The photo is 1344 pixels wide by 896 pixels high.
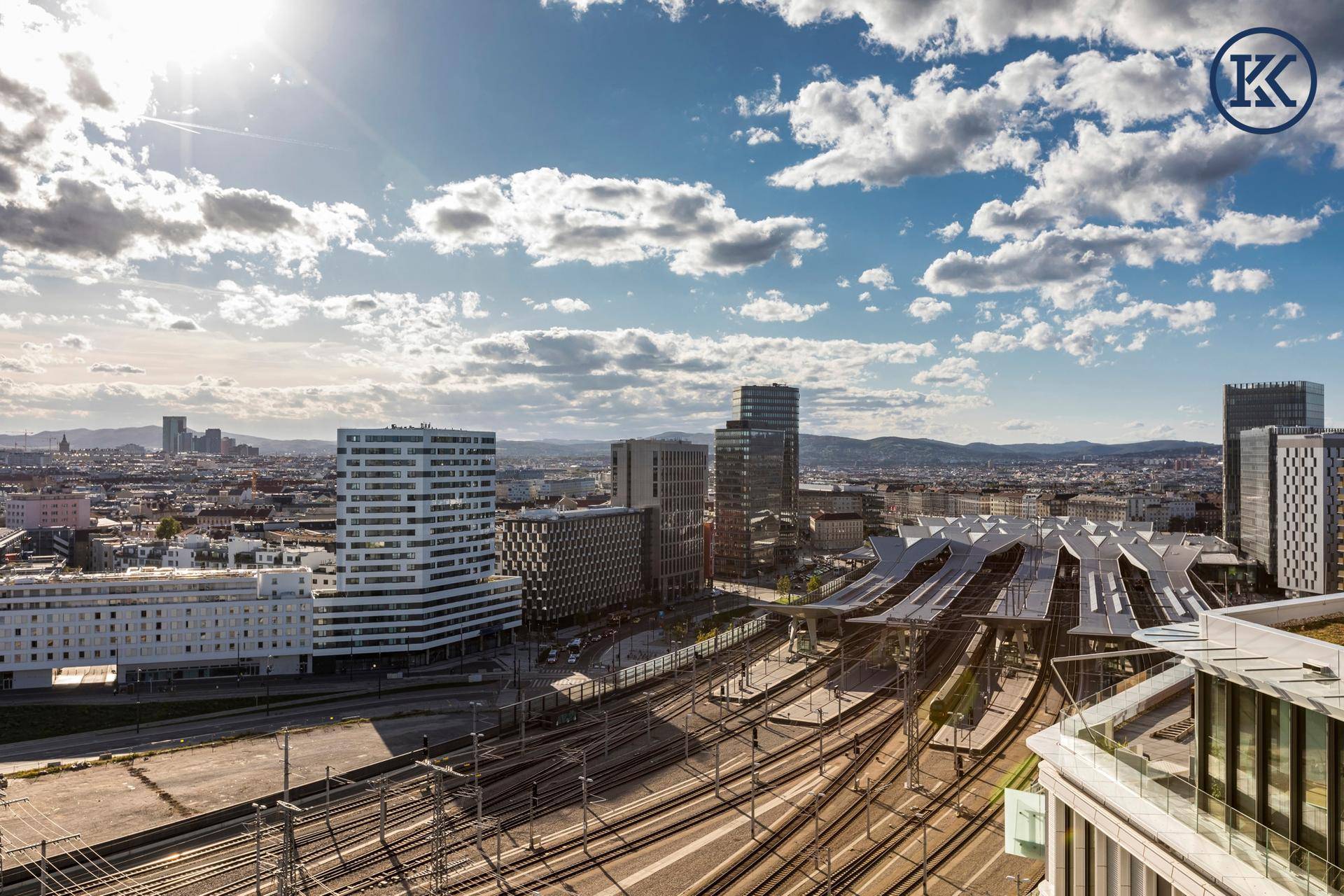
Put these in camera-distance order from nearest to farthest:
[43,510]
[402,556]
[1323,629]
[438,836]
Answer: [1323,629] → [438,836] → [402,556] → [43,510]

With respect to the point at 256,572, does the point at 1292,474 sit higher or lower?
higher

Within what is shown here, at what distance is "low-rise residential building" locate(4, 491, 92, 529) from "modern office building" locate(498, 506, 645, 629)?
116 meters

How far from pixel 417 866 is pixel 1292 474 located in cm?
10961

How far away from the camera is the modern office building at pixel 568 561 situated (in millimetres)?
98188

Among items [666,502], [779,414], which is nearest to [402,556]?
[666,502]

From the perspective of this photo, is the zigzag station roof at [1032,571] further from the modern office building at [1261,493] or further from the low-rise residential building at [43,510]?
the low-rise residential building at [43,510]

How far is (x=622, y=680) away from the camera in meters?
64.3

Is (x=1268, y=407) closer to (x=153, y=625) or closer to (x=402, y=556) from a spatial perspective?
(x=402, y=556)

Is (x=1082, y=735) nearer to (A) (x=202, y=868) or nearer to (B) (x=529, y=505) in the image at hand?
(A) (x=202, y=868)

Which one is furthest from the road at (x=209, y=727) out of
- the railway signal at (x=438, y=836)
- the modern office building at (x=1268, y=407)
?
the modern office building at (x=1268, y=407)

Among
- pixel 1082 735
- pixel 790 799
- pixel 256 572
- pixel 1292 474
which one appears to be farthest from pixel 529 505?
pixel 1082 735

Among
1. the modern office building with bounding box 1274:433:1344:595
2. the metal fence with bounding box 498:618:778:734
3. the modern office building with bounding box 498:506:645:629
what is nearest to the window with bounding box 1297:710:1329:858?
the metal fence with bounding box 498:618:778:734

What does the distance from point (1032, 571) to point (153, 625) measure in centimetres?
8204

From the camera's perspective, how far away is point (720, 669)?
66438 millimetres
